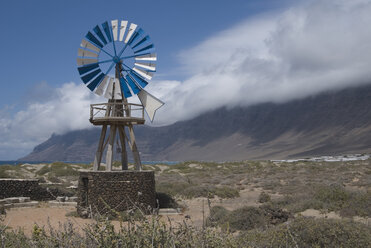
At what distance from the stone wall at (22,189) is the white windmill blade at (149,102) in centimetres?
921

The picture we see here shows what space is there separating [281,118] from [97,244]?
7783 inches

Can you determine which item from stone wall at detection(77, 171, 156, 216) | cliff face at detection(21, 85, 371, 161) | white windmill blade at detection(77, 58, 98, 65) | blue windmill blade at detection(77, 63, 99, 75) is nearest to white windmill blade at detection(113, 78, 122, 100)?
blue windmill blade at detection(77, 63, 99, 75)

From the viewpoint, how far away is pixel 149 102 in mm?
16766

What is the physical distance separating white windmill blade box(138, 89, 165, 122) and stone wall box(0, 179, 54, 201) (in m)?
9.21

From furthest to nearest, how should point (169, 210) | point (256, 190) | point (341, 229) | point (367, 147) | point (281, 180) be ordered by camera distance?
point (367, 147), point (281, 180), point (256, 190), point (169, 210), point (341, 229)

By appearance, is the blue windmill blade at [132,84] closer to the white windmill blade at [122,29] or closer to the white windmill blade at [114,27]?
the white windmill blade at [122,29]

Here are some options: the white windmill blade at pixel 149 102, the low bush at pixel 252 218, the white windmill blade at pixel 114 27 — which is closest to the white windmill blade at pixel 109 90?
the white windmill blade at pixel 149 102

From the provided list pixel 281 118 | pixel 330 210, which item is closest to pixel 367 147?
pixel 281 118

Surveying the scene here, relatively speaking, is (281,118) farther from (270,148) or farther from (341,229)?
(341,229)

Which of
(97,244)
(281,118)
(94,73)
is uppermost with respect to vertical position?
(281,118)

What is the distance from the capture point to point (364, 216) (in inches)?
485

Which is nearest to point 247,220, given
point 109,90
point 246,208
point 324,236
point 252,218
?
point 252,218

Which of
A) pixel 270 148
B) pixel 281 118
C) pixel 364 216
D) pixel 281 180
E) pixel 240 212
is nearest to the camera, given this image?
pixel 364 216

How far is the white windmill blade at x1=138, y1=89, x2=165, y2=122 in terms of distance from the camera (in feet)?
54.4
